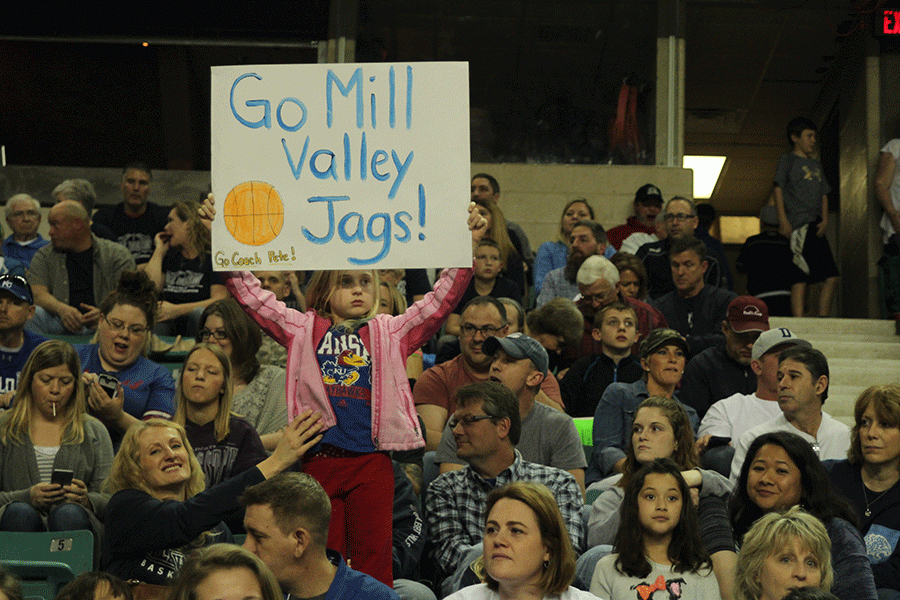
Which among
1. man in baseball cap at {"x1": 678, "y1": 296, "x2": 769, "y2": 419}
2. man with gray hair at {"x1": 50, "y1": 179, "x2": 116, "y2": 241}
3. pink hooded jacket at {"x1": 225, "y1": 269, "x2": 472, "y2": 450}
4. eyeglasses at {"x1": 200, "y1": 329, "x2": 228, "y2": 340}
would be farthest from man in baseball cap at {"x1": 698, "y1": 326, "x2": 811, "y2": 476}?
man with gray hair at {"x1": 50, "y1": 179, "x2": 116, "y2": 241}

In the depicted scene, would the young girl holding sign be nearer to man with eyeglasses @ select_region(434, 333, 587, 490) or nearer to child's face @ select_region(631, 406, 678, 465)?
man with eyeglasses @ select_region(434, 333, 587, 490)

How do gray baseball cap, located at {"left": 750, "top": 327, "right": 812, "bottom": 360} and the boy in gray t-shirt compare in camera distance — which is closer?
gray baseball cap, located at {"left": 750, "top": 327, "right": 812, "bottom": 360}

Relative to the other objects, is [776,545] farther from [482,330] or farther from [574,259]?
[574,259]

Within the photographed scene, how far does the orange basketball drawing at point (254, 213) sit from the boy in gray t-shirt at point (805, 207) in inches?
287

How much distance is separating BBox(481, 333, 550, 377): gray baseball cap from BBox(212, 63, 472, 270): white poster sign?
1393mm

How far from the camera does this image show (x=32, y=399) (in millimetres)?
5332

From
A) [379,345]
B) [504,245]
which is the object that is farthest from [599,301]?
[379,345]

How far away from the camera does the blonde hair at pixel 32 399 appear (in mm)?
5250

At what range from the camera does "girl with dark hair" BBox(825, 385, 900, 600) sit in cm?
491

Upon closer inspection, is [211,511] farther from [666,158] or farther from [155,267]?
[666,158]

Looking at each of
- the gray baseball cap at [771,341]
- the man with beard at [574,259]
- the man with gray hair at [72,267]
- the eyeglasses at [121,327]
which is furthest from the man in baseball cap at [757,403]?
the man with gray hair at [72,267]

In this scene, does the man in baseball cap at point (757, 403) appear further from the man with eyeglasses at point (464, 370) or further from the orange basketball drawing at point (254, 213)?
the orange basketball drawing at point (254, 213)

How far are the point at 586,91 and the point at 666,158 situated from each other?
1.09 metres

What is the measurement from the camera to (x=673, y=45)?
40.4 feet
